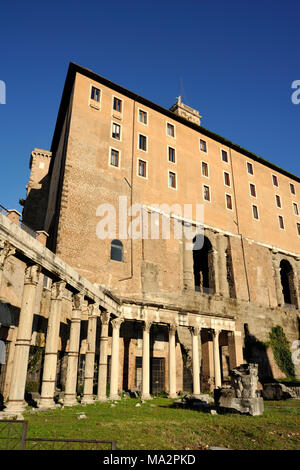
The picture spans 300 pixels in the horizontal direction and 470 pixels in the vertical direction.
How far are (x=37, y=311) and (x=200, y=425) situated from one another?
10.6m

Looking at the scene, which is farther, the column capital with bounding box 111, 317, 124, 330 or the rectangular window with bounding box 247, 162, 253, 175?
the rectangular window with bounding box 247, 162, 253, 175

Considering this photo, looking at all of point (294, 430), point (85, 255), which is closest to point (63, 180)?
point (85, 255)

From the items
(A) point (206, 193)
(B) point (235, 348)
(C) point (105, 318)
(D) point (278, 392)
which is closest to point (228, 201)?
(A) point (206, 193)

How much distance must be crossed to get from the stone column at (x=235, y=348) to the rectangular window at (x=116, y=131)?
1810 centimetres

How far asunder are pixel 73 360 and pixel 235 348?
15645mm

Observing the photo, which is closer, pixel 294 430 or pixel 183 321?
pixel 294 430

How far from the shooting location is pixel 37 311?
16.8 m

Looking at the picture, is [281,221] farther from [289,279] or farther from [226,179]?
[226,179]

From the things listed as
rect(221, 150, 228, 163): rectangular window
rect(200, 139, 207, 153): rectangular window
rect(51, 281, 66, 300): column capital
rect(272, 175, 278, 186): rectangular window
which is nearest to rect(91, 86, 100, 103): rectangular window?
rect(200, 139, 207, 153): rectangular window

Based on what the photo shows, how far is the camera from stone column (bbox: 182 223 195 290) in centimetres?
2572

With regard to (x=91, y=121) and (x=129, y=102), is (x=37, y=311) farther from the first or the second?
(x=129, y=102)

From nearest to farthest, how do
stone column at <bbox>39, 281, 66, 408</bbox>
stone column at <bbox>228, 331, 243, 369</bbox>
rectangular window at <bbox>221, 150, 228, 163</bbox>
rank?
stone column at <bbox>39, 281, 66, 408</bbox>, stone column at <bbox>228, 331, 243, 369</bbox>, rectangular window at <bbox>221, 150, 228, 163</bbox>

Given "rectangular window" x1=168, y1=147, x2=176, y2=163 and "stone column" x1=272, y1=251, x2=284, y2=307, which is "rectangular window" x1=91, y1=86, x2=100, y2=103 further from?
"stone column" x1=272, y1=251, x2=284, y2=307

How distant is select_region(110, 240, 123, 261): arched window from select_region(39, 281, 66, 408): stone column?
10.2 m
